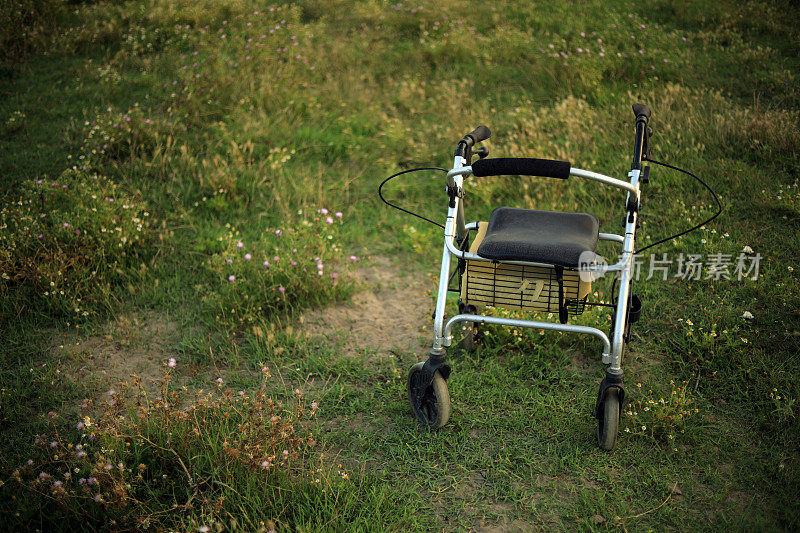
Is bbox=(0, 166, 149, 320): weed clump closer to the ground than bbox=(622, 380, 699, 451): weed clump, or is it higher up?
higher up

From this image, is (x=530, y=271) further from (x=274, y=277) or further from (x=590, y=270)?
(x=274, y=277)

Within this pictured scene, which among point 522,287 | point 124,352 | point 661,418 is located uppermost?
point 522,287

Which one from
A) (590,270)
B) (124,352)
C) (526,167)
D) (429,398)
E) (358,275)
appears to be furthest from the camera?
(358,275)

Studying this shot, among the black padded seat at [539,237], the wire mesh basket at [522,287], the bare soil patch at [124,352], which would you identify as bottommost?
the bare soil patch at [124,352]

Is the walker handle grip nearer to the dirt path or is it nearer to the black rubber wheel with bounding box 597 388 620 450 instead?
the black rubber wheel with bounding box 597 388 620 450

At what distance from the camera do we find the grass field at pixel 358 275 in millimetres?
2842

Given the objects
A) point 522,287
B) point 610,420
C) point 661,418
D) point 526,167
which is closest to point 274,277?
point 522,287

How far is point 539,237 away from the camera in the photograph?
120 inches

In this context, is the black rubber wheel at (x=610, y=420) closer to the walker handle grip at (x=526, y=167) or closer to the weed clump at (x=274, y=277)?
the walker handle grip at (x=526, y=167)

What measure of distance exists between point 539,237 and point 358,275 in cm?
198

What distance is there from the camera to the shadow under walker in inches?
111
